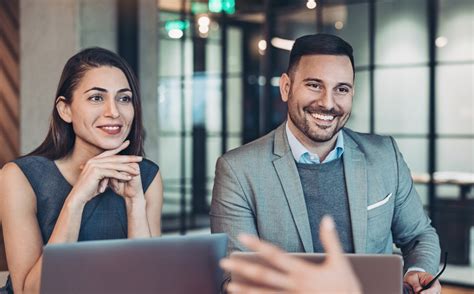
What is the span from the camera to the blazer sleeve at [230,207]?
2348mm

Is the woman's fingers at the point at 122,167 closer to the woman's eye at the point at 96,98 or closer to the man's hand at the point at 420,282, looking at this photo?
the woman's eye at the point at 96,98

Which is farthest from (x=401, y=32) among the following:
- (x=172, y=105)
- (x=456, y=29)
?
(x=172, y=105)

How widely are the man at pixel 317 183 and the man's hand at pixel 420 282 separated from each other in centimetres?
15

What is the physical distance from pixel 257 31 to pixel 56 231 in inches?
237

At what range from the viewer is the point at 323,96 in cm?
239

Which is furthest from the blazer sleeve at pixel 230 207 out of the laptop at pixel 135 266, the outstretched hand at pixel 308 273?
the outstretched hand at pixel 308 273

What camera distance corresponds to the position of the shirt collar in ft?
8.11

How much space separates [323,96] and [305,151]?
193 millimetres

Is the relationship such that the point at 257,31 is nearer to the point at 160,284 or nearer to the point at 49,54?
the point at 49,54

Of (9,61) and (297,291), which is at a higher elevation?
(9,61)

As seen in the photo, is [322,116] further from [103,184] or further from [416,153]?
[416,153]

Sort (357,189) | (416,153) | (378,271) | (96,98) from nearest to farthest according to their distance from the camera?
(378,271) → (96,98) → (357,189) → (416,153)

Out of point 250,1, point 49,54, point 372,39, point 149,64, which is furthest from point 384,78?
point 49,54

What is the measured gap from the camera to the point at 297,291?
1131 mm
